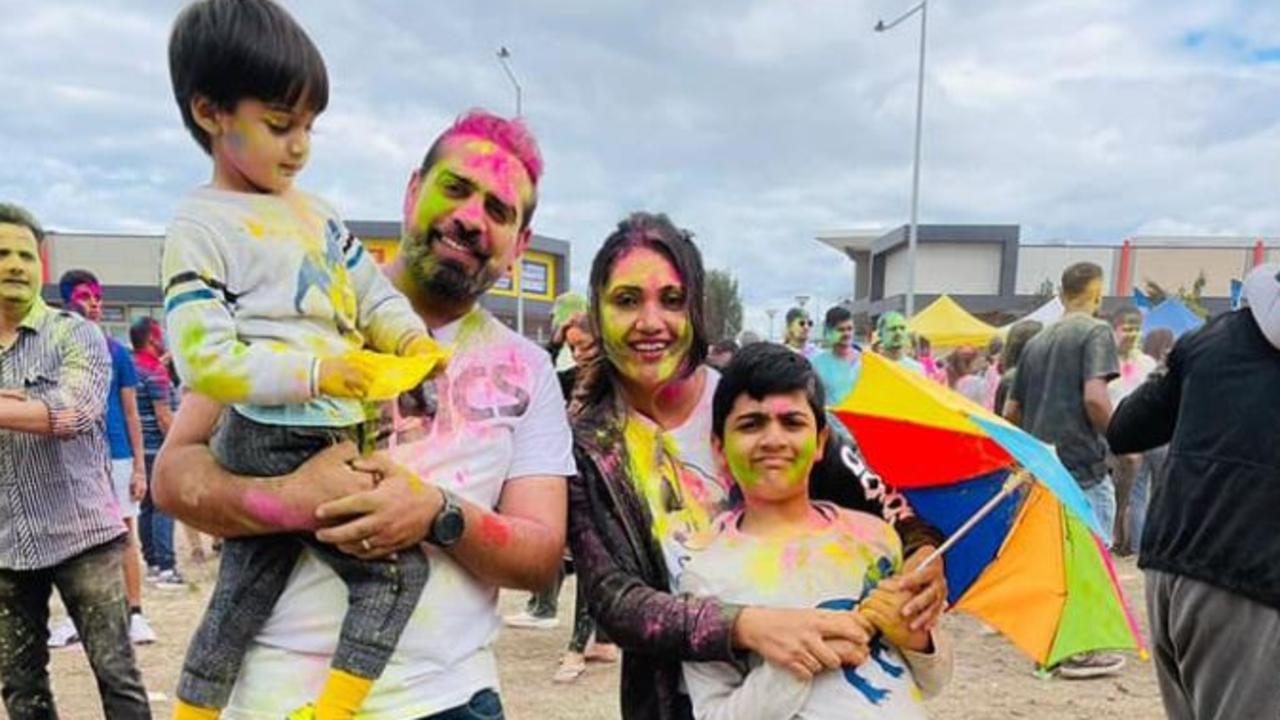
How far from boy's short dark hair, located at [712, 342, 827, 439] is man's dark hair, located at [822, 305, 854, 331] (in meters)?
4.89

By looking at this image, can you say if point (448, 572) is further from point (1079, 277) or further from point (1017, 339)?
point (1017, 339)

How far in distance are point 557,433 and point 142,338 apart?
6.58 meters

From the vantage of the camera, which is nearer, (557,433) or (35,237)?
(557,433)

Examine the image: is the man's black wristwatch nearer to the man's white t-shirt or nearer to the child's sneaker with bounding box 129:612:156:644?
the man's white t-shirt

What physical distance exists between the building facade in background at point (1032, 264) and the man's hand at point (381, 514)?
109 feet

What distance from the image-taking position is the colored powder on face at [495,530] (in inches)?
57.2

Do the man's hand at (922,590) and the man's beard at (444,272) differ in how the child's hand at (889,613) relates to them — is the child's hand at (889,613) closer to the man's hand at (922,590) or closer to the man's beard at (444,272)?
the man's hand at (922,590)

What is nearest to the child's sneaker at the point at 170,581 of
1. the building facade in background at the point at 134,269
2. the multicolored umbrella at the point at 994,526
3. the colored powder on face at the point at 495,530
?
the colored powder on face at the point at 495,530

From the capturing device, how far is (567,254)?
32.7 meters

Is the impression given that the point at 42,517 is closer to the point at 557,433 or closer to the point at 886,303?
the point at 557,433

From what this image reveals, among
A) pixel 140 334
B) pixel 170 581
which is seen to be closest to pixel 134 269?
pixel 140 334

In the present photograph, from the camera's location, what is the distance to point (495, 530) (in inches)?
57.6

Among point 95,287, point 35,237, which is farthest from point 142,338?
point 35,237

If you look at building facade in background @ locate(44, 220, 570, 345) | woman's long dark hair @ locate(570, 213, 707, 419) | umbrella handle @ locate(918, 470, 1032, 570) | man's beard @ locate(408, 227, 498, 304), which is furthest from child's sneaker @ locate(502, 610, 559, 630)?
building facade in background @ locate(44, 220, 570, 345)
